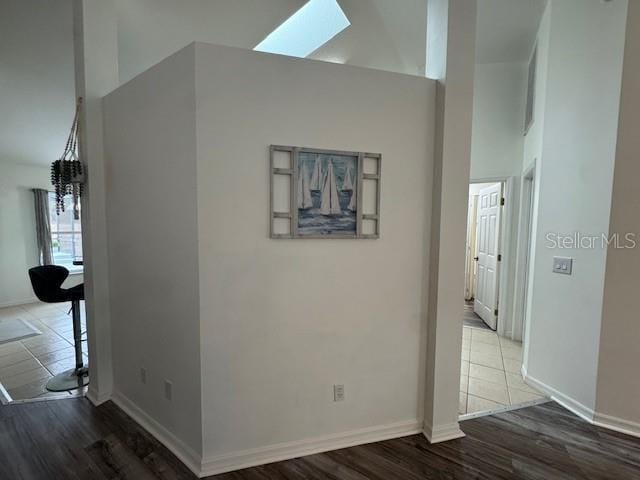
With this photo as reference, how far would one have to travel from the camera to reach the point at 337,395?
1932mm

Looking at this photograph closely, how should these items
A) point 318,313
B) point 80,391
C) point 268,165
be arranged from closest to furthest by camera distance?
1. point 268,165
2. point 318,313
3. point 80,391

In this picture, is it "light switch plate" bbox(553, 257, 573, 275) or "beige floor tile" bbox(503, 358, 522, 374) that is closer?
Answer: "light switch plate" bbox(553, 257, 573, 275)

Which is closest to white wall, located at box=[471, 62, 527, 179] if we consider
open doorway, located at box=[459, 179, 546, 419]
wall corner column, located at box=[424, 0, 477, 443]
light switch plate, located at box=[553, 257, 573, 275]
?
open doorway, located at box=[459, 179, 546, 419]

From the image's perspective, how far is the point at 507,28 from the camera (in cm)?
323

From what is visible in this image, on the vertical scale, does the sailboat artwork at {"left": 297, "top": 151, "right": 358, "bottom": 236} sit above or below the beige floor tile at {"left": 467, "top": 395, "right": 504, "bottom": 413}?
above

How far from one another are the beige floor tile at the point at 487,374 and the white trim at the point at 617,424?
2.20 feet

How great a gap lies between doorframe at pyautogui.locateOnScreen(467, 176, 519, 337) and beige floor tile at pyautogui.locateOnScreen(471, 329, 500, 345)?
0.11 m

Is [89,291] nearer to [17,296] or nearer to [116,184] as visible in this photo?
[116,184]

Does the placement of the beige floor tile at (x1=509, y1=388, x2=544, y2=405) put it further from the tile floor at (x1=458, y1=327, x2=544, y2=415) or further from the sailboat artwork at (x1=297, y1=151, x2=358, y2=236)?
the sailboat artwork at (x1=297, y1=151, x2=358, y2=236)

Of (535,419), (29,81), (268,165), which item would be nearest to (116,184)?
(268,165)

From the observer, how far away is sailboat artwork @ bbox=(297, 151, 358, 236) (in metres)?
1.79

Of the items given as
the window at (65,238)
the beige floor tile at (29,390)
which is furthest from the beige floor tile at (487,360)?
the window at (65,238)

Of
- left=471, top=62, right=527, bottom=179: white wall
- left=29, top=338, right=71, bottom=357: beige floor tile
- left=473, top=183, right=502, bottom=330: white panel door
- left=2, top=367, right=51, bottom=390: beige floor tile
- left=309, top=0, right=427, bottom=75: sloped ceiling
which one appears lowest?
left=29, top=338, right=71, bottom=357: beige floor tile

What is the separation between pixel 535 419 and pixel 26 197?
301 inches
